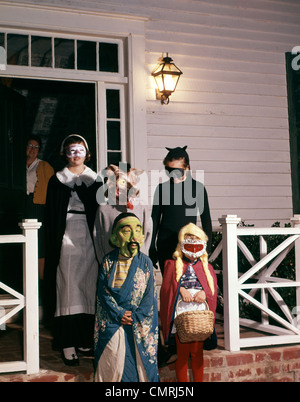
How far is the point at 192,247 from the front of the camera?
3.40 m

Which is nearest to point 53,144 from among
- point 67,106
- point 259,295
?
point 67,106

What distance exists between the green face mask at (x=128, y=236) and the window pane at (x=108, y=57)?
9.28ft

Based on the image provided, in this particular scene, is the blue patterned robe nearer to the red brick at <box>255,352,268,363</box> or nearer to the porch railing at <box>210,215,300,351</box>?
the porch railing at <box>210,215,300,351</box>

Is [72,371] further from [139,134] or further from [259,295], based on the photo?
[139,134]

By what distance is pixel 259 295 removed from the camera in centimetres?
506

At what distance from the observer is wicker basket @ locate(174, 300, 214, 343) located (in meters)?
3.22

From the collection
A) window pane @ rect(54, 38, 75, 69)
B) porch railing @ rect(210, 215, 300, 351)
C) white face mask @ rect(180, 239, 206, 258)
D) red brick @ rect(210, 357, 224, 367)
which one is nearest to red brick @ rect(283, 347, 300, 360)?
porch railing @ rect(210, 215, 300, 351)

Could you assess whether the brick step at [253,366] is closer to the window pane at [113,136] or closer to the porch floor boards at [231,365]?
the porch floor boards at [231,365]

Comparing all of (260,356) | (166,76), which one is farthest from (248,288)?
(166,76)

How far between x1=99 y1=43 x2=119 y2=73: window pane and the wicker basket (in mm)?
3314

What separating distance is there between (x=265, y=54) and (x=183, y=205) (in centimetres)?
330

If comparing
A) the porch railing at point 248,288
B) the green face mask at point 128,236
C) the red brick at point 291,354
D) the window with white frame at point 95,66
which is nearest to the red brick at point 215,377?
the porch railing at point 248,288

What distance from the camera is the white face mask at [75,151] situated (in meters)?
3.73

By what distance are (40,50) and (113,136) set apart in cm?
133
